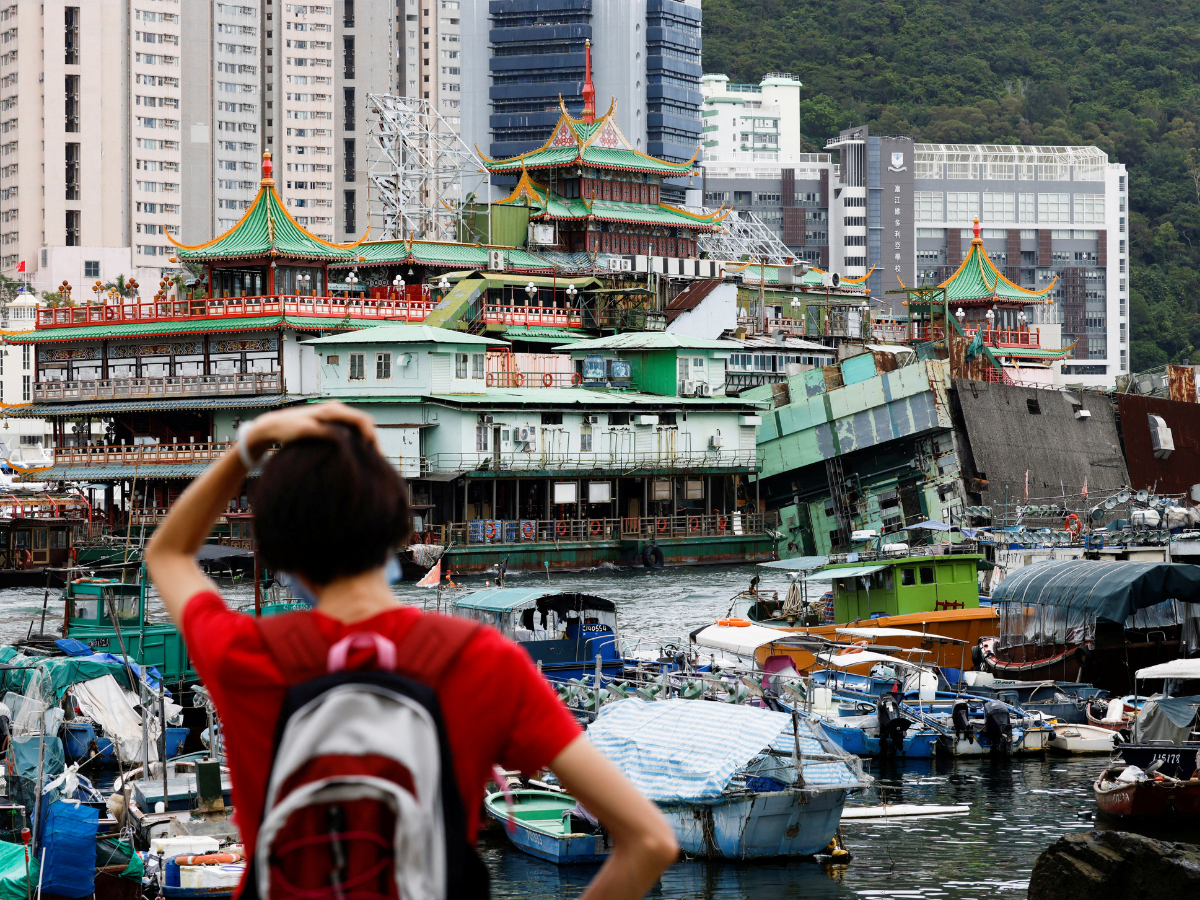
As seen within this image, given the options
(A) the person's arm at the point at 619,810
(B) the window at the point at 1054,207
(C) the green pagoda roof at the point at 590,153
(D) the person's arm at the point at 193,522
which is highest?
(B) the window at the point at 1054,207

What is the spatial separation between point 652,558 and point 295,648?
5595 cm

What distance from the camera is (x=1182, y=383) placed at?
68.6 meters

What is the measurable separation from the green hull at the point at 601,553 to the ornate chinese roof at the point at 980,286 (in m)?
29.2

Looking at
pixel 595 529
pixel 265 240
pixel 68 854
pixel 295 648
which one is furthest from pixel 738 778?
pixel 265 240

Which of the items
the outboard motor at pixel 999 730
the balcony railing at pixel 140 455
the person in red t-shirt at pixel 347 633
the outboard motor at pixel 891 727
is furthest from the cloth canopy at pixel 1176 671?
the balcony railing at pixel 140 455

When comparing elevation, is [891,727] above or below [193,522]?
below

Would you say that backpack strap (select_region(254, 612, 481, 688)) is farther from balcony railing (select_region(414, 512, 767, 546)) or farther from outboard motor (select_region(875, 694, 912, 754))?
balcony railing (select_region(414, 512, 767, 546))

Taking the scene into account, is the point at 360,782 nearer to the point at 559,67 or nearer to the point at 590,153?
the point at 590,153

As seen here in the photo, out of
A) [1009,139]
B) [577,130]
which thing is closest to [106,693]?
[577,130]

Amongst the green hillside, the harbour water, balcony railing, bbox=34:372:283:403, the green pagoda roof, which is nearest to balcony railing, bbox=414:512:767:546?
balcony railing, bbox=34:372:283:403

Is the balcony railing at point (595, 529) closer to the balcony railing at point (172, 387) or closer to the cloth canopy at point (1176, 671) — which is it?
the balcony railing at point (172, 387)

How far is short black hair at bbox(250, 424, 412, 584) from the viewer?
3324mm

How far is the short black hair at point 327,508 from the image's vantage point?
332cm

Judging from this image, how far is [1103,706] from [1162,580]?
2.49 meters
